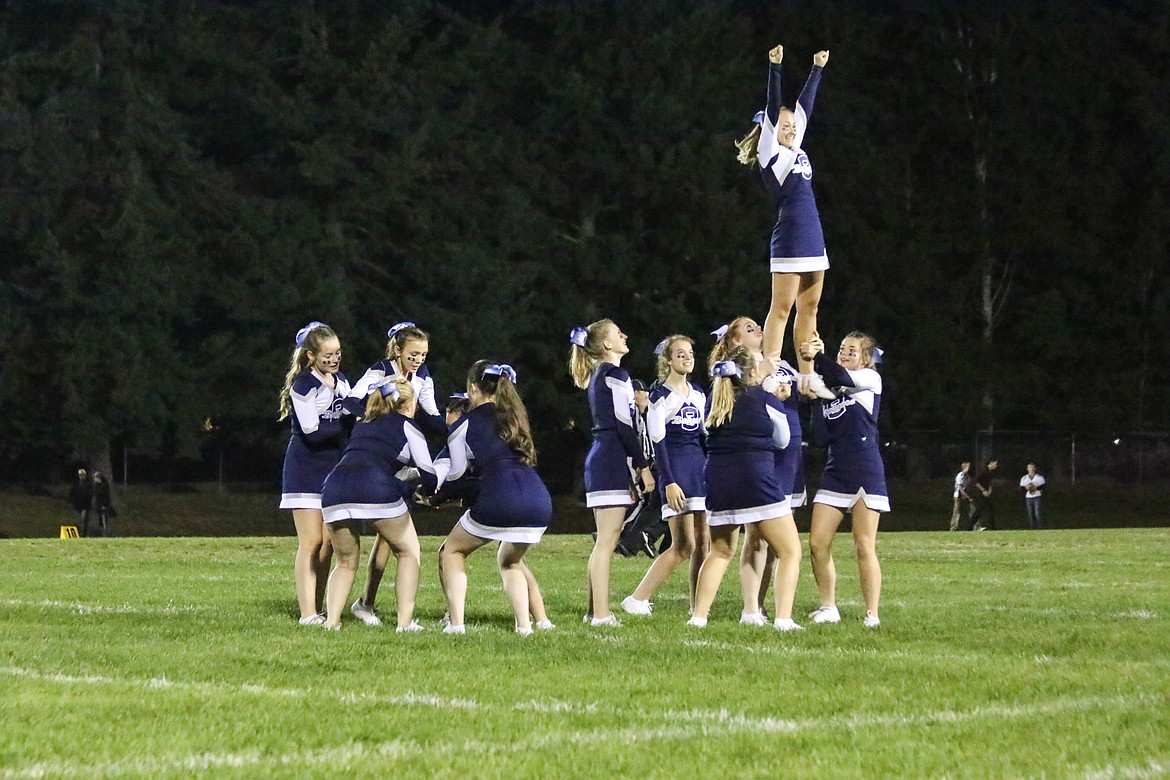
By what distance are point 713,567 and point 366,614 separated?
2.20 metres

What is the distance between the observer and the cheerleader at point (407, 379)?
1018 cm

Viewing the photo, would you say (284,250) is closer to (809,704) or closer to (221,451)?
(221,451)

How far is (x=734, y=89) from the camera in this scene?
159 feet

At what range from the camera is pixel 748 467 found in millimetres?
9719

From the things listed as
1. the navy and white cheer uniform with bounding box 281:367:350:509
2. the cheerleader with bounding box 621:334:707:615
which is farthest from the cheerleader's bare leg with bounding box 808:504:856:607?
the navy and white cheer uniform with bounding box 281:367:350:509

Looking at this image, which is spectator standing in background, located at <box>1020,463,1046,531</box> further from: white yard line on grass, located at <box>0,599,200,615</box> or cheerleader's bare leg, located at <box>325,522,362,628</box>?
cheerleader's bare leg, located at <box>325,522,362,628</box>

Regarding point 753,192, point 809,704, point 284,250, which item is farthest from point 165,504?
point 809,704

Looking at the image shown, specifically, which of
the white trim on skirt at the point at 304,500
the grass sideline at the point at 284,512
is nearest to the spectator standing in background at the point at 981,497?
the grass sideline at the point at 284,512

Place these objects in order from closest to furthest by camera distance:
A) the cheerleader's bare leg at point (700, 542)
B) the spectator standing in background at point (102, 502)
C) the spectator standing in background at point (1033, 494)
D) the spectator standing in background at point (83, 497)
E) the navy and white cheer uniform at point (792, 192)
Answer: the navy and white cheer uniform at point (792, 192) → the cheerleader's bare leg at point (700, 542) → the spectator standing in background at point (1033, 494) → the spectator standing in background at point (102, 502) → the spectator standing in background at point (83, 497)

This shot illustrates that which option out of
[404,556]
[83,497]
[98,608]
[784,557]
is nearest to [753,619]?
[784,557]

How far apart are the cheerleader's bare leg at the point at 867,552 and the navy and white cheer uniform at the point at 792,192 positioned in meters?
1.51

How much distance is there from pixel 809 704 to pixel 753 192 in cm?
4161

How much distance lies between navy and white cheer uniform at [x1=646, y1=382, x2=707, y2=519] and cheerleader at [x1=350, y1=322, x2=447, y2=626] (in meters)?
1.36

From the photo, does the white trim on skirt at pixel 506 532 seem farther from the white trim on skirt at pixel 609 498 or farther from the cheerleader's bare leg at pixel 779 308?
the cheerleader's bare leg at pixel 779 308
